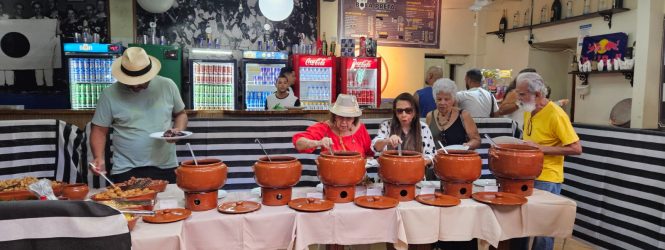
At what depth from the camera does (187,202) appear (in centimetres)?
202

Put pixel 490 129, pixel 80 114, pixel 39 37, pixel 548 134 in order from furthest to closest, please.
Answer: pixel 39 37 → pixel 80 114 → pixel 490 129 → pixel 548 134

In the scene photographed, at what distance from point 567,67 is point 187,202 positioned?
8153mm

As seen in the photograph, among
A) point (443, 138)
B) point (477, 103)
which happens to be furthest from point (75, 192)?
point (477, 103)

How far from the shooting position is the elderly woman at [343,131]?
2684 mm

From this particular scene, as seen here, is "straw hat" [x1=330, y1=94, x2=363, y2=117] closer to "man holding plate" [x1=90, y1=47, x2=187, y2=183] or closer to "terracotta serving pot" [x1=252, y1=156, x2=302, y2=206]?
"terracotta serving pot" [x1=252, y1=156, x2=302, y2=206]

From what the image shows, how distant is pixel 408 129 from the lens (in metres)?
2.96

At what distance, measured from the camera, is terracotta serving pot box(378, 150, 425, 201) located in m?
2.15

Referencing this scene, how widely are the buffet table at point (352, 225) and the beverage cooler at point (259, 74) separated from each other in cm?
457

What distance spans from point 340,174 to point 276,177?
0.96ft

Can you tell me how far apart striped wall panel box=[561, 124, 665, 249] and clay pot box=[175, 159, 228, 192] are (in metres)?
3.31

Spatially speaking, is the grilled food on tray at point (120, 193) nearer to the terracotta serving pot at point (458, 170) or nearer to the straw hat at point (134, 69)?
the straw hat at point (134, 69)

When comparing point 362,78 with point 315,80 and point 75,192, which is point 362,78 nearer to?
point 315,80

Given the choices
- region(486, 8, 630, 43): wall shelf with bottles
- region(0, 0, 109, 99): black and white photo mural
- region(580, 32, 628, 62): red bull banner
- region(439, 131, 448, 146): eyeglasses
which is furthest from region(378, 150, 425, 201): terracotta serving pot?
region(0, 0, 109, 99): black and white photo mural

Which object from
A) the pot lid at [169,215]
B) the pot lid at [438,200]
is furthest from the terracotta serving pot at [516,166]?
the pot lid at [169,215]
